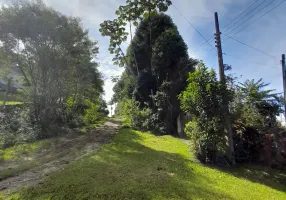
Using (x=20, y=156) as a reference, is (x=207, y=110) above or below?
above

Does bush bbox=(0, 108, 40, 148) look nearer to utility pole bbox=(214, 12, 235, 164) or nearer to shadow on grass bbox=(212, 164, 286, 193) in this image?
shadow on grass bbox=(212, 164, 286, 193)

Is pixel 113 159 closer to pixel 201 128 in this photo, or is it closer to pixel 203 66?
pixel 201 128

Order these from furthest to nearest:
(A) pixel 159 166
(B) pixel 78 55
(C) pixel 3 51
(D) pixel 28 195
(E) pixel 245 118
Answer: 1. (B) pixel 78 55
2. (C) pixel 3 51
3. (E) pixel 245 118
4. (A) pixel 159 166
5. (D) pixel 28 195

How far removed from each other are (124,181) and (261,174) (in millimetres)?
5047

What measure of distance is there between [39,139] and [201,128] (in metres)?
9.03

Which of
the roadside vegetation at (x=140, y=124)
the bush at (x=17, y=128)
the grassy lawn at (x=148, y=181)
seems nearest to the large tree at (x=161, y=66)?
the roadside vegetation at (x=140, y=124)

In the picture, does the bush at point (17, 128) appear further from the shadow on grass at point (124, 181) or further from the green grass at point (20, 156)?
the shadow on grass at point (124, 181)

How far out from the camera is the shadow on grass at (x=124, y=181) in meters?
4.06

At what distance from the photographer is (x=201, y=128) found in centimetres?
759

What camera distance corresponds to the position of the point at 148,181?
4.99 meters

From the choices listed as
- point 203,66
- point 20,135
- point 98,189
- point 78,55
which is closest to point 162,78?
point 78,55

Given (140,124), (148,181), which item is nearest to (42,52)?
(140,124)

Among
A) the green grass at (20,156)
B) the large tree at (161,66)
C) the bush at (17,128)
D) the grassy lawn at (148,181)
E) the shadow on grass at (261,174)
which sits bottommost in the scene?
the shadow on grass at (261,174)

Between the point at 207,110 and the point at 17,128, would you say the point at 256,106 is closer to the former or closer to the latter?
the point at 207,110
